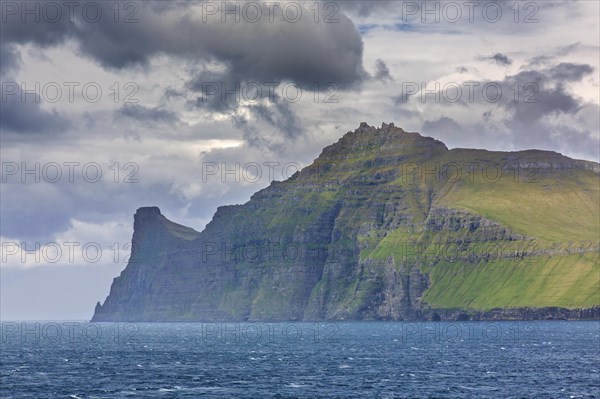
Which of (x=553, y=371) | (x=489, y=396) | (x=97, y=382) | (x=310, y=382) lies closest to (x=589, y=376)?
(x=553, y=371)

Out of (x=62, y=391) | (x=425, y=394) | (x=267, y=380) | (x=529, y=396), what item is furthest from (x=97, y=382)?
(x=529, y=396)

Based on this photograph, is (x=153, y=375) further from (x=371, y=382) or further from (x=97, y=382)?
(x=371, y=382)

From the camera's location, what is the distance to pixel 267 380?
172 m

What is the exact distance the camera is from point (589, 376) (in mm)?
174500

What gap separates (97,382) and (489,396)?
67.4 m

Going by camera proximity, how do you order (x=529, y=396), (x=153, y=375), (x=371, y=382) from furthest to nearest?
1. (x=153, y=375)
2. (x=371, y=382)
3. (x=529, y=396)

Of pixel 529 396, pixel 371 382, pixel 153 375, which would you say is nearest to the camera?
pixel 529 396

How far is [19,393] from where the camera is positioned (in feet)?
483

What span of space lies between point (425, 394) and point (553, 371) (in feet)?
165

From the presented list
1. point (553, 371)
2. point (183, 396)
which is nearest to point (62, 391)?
point (183, 396)

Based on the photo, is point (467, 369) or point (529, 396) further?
point (467, 369)

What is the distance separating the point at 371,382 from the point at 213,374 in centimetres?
3466

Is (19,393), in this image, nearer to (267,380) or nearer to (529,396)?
(267,380)

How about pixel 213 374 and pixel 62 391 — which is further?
pixel 213 374
